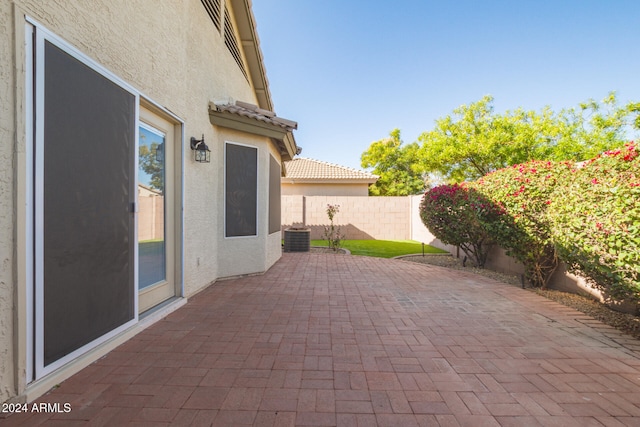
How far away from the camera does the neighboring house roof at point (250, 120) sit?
6.04 metres

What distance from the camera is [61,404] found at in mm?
2320

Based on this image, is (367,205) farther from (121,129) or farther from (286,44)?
(121,129)

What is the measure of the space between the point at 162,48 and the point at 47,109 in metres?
2.45

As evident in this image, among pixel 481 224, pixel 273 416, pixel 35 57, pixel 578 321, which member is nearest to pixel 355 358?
pixel 273 416

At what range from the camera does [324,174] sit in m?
20.2

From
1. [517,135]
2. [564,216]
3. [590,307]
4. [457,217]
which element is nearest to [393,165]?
[517,135]

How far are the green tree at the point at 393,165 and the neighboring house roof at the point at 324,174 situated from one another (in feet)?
37.2

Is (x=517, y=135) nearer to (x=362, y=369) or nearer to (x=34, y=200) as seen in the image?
(x=362, y=369)

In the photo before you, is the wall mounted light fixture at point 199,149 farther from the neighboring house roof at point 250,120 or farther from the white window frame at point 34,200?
the white window frame at point 34,200

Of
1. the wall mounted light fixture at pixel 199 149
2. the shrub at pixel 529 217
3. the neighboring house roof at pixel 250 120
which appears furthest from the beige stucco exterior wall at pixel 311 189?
the wall mounted light fixture at pixel 199 149

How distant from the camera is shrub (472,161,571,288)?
5652mm

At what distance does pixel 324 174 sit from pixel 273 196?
1218 centimetres

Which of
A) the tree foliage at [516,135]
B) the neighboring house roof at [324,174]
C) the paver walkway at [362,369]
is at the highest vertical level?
the tree foliage at [516,135]

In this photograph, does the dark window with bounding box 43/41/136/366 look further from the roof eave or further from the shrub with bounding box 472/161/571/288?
the shrub with bounding box 472/161/571/288
